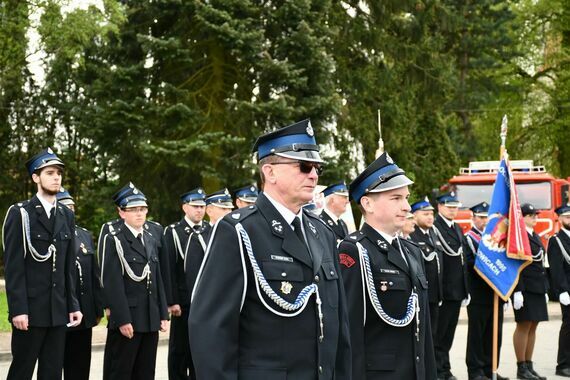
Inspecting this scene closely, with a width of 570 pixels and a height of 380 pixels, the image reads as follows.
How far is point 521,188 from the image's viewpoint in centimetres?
2373

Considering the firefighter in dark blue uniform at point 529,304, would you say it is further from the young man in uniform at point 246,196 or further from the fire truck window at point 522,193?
the fire truck window at point 522,193

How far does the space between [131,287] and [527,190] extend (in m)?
16.0

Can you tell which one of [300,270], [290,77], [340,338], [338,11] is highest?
[338,11]

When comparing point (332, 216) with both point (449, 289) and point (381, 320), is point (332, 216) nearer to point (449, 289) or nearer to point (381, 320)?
point (449, 289)

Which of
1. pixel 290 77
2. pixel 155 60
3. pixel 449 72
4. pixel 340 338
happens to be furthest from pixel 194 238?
pixel 449 72

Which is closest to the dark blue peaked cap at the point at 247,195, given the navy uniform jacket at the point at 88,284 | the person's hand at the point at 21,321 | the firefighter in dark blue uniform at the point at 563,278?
the navy uniform jacket at the point at 88,284

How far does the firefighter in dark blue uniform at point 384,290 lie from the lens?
17.9 feet

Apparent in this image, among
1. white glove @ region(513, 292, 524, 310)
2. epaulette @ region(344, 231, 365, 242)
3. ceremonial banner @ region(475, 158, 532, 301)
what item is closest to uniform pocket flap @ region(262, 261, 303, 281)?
epaulette @ region(344, 231, 365, 242)

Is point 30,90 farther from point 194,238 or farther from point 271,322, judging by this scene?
point 271,322

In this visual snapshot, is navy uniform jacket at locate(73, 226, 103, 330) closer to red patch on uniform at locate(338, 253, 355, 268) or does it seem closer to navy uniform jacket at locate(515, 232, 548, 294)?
red patch on uniform at locate(338, 253, 355, 268)

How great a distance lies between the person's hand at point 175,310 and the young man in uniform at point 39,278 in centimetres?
220

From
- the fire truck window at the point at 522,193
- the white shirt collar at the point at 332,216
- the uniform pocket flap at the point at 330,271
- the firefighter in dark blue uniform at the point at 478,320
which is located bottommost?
the firefighter in dark blue uniform at the point at 478,320

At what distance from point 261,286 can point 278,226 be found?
294mm

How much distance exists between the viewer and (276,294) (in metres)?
4.42
